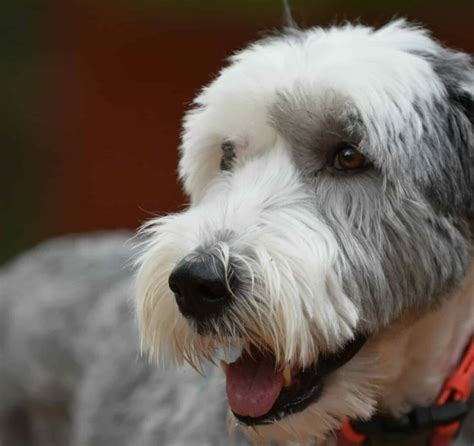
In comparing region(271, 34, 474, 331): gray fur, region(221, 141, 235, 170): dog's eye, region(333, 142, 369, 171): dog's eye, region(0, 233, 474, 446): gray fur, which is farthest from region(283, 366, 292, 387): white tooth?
region(0, 233, 474, 446): gray fur

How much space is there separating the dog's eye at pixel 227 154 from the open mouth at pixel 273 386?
697 millimetres

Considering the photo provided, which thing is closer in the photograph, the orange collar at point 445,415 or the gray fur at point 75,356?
the orange collar at point 445,415

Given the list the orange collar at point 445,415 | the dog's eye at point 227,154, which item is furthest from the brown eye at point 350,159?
the orange collar at point 445,415

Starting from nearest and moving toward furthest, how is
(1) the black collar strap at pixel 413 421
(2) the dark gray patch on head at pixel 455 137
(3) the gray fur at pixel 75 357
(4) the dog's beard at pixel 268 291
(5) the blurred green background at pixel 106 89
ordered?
(4) the dog's beard at pixel 268 291
(2) the dark gray patch on head at pixel 455 137
(1) the black collar strap at pixel 413 421
(3) the gray fur at pixel 75 357
(5) the blurred green background at pixel 106 89

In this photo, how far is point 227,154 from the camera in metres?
3.82

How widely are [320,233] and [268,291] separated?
289 mm

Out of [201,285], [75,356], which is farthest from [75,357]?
[201,285]

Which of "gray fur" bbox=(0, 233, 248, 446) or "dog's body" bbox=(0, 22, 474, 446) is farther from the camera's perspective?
"gray fur" bbox=(0, 233, 248, 446)

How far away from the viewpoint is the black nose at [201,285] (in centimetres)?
321

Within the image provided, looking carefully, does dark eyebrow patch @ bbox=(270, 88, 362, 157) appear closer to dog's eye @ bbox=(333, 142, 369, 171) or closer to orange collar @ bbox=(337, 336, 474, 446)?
dog's eye @ bbox=(333, 142, 369, 171)

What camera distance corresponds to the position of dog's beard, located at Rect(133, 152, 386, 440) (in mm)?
3178

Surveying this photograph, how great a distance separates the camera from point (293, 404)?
11.1ft

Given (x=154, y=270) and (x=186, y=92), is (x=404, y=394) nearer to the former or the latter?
(x=154, y=270)

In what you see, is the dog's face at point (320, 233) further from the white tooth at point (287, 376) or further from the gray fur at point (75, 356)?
the gray fur at point (75, 356)
